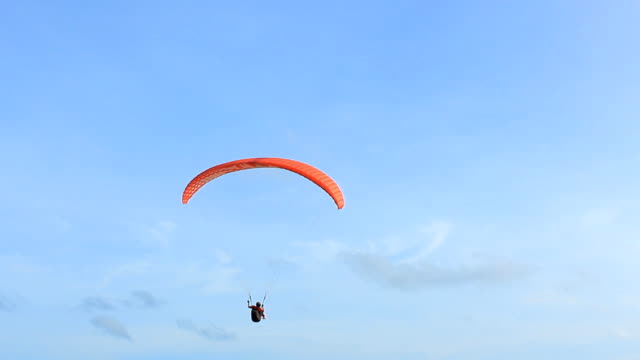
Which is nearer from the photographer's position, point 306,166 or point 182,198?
point 306,166

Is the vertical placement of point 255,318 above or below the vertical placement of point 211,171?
below

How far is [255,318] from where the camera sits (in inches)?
2170

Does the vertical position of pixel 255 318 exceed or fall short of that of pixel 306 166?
it falls short

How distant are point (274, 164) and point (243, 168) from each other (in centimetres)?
240

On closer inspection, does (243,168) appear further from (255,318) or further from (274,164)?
(255,318)

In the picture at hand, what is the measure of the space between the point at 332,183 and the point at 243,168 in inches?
229

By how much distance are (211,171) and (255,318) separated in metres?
10.3

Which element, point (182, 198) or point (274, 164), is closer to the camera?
point (274, 164)

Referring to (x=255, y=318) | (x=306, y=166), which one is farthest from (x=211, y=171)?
(x=255, y=318)

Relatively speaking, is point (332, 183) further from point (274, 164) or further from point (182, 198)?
point (182, 198)

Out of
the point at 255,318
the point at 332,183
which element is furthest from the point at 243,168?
the point at 255,318

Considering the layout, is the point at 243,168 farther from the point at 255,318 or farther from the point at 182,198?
the point at 255,318

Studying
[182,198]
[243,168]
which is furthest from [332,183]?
[182,198]

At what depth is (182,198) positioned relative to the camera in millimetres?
55750
